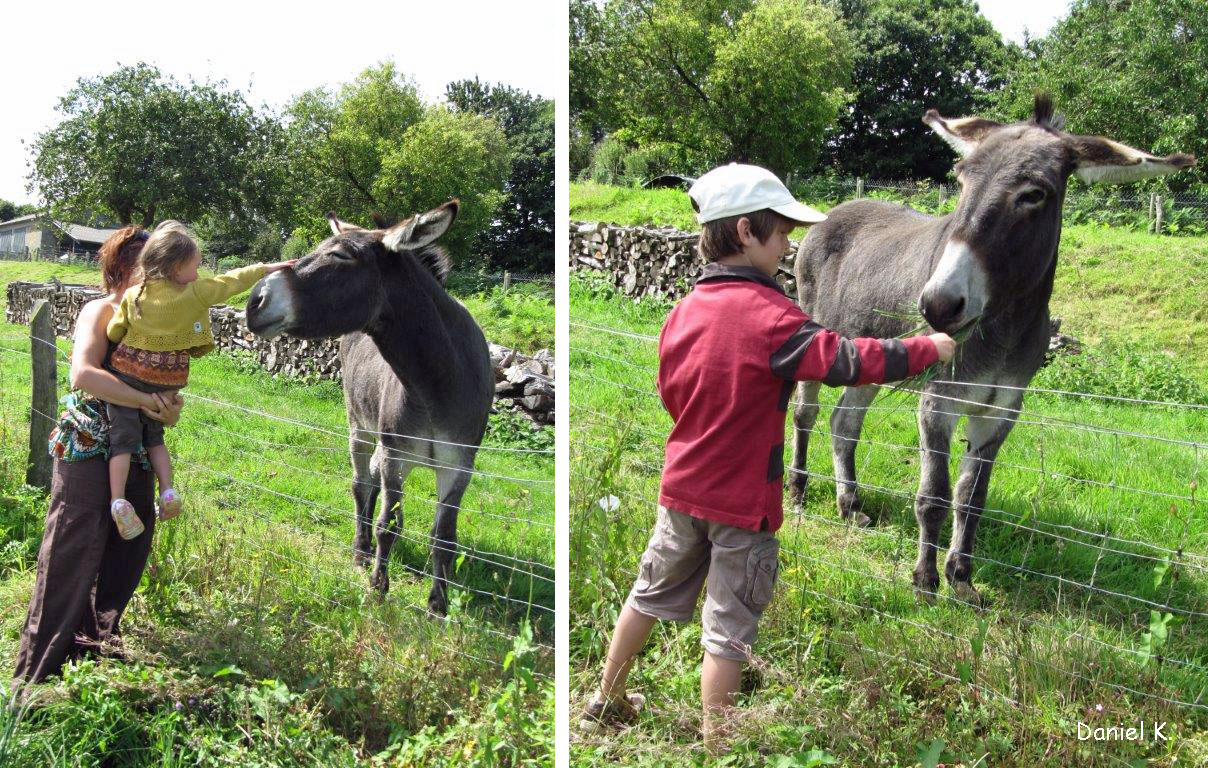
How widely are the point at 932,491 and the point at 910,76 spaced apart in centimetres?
249

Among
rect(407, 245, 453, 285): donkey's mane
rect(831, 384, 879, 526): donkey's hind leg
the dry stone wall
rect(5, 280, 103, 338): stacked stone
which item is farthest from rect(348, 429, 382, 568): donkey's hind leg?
rect(5, 280, 103, 338): stacked stone

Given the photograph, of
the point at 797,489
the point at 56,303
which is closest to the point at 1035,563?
the point at 797,489

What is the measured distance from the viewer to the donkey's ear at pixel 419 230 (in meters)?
3.14

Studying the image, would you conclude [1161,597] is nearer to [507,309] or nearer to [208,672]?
[208,672]

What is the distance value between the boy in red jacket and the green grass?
0.29m

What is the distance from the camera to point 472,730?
8.16 ft

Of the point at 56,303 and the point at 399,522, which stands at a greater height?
the point at 56,303

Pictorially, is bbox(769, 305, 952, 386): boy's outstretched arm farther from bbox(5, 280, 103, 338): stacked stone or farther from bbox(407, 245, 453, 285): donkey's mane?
bbox(5, 280, 103, 338): stacked stone

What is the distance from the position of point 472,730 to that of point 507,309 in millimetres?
4294

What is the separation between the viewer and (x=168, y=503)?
290 centimetres

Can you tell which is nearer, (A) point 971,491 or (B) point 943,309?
(B) point 943,309

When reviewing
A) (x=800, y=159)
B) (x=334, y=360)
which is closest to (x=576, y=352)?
(x=800, y=159)

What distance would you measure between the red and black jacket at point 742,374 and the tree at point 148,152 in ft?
15.0

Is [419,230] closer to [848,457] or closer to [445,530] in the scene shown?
[445,530]
